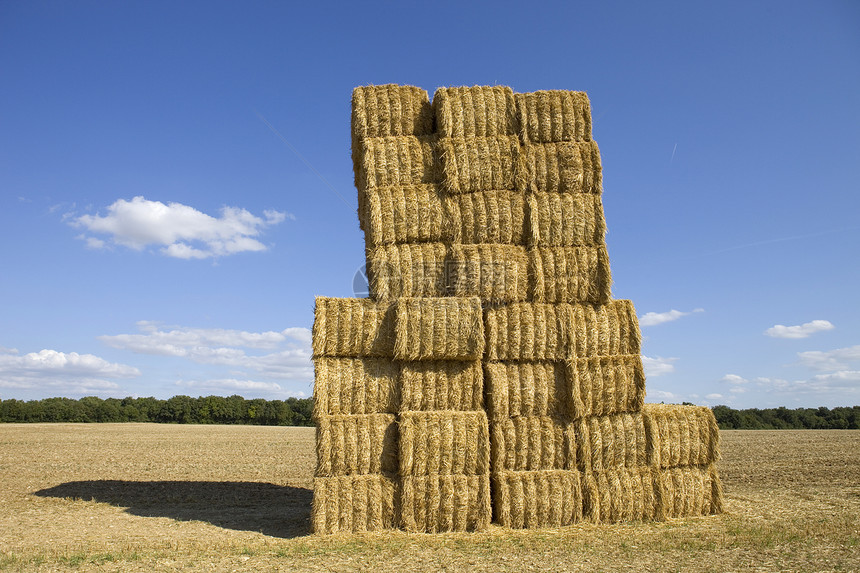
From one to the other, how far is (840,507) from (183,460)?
50.2 ft

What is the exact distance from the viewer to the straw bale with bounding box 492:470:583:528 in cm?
875

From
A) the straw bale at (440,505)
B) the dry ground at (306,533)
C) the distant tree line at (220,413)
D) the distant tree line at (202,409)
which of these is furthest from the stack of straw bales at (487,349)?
the distant tree line at (202,409)

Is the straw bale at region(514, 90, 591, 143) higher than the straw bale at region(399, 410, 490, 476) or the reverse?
higher

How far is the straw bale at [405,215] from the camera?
931cm

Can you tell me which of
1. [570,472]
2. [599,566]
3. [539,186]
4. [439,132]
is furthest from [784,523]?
[439,132]

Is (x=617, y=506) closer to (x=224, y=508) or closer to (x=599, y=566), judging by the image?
(x=599, y=566)

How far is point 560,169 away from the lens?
9797 mm

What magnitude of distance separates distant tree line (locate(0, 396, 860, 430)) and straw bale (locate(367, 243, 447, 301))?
4017 cm

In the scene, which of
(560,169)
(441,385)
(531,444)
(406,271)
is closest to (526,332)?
(441,385)

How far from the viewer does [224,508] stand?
10500mm

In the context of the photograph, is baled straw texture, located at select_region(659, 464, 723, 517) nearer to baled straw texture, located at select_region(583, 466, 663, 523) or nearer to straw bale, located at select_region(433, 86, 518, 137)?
baled straw texture, located at select_region(583, 466, 663, 523)

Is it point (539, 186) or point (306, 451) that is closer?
point (539, 186)

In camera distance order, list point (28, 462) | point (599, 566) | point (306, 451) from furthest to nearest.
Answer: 1. point (306, 451)
2. point (28, 462)
3. point (599, 566)

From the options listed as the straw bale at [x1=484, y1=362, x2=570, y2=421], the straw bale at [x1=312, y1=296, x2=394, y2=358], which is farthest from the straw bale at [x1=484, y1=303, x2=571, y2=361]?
the straw bale at [x1=312, y1=296, x2=394, y2=358]
